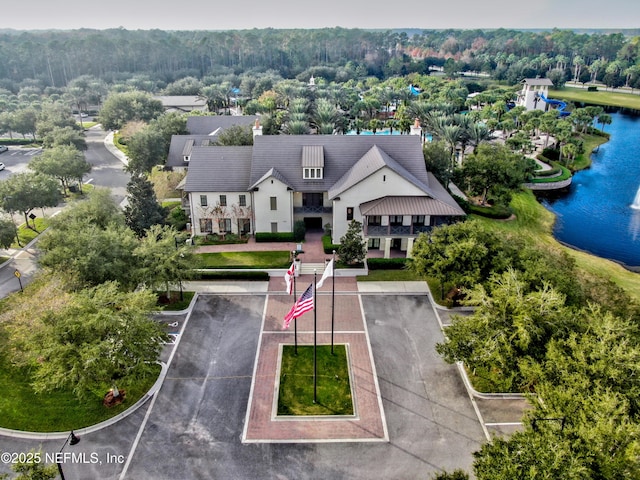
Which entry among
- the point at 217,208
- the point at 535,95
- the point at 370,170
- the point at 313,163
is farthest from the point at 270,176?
the point at 535,95

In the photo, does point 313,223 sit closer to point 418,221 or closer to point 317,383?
point 418,221

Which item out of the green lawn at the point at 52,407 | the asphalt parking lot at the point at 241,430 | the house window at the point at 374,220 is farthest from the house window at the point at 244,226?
the green lawn at the point at 52,407

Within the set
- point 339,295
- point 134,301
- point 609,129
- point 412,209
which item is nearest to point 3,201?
point 134,301

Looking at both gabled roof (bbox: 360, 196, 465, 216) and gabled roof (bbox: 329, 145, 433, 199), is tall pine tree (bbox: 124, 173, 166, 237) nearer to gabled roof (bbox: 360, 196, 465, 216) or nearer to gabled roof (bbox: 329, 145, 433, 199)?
gabled roof (bbox: 329, 145, 433, 199)

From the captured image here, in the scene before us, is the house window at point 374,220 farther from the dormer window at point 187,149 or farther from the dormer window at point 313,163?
the dormer window at point 187,149

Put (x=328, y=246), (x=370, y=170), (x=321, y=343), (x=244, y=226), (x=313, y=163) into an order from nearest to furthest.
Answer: (x=321, y=343) → (x=370, y=170) → (x=328, y=246) → (x=313, y=163) → (x=244, y=226)

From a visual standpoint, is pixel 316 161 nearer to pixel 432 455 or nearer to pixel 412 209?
pixel 412 209

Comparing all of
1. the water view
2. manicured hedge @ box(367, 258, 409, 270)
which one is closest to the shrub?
manicured hedge @ box(367, 258, 409, 270)
